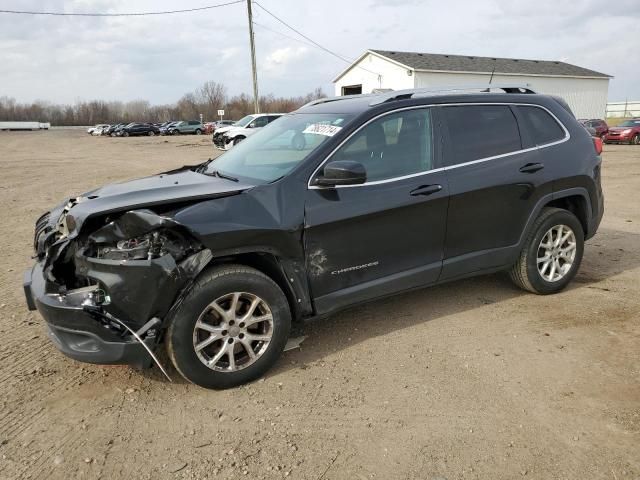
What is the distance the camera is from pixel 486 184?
4.18 m

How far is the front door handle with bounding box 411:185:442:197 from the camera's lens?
3838mm

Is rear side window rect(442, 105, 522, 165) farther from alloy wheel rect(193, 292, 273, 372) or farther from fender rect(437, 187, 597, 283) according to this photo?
alloy wheel rect(193, 292, 273, 372)

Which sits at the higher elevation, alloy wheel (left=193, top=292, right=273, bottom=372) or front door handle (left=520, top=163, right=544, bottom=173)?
front door handle (left=520, top=163, right=544, bottom=173)

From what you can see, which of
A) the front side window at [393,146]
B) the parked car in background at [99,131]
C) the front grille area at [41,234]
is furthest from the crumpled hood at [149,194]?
the parked car in background at [99,131]

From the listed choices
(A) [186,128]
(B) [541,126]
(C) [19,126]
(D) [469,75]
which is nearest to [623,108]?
(D) [469,75]

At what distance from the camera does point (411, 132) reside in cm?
397

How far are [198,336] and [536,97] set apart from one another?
3.74 metres

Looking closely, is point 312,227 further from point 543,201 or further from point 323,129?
point 543,201

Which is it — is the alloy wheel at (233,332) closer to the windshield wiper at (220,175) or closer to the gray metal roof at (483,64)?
the windshield wiper at (220,175)

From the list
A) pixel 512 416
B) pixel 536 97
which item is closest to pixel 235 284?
pixel 512 416

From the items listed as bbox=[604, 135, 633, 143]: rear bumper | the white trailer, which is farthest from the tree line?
bbox=[604, 135, 633, 143]: rear bumper

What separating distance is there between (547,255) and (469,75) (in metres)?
35.9

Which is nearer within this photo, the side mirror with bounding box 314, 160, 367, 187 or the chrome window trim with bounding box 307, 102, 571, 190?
the side mirror with bounding box 314, 160, 367, 187

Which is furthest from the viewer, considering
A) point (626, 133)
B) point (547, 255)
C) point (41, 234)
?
point (626, 133)
